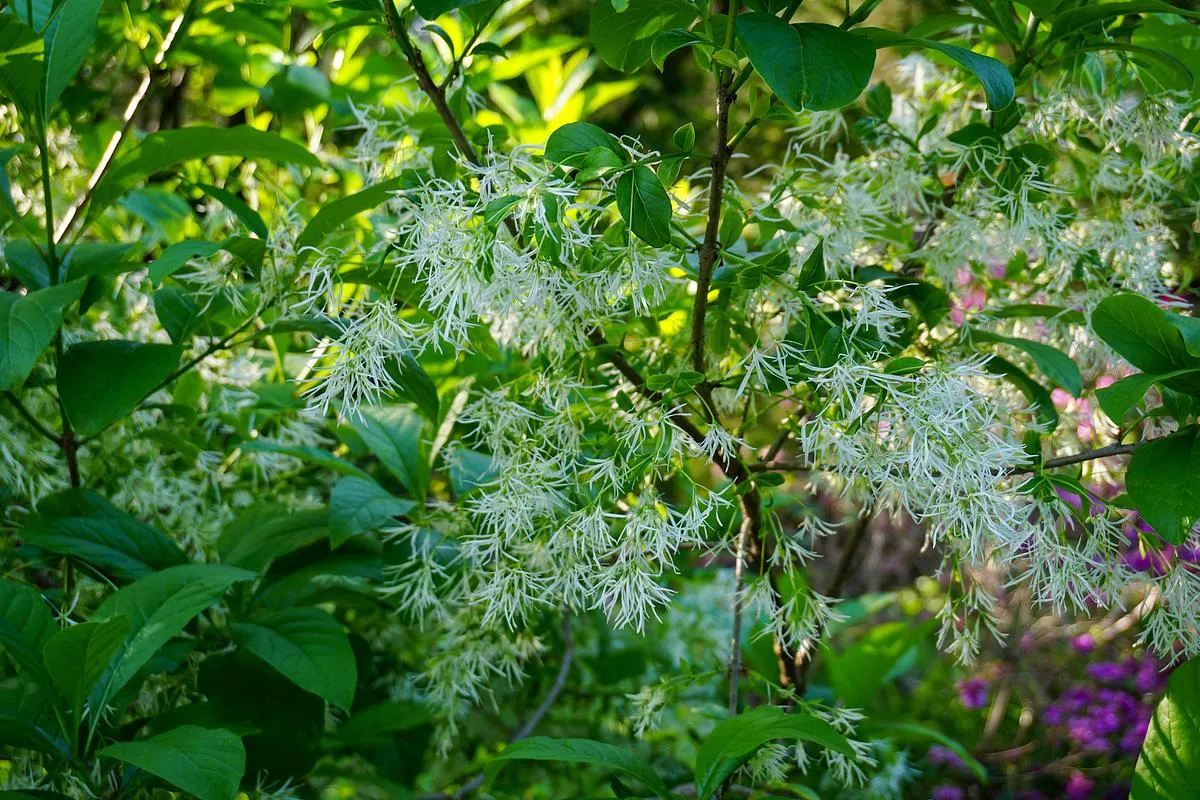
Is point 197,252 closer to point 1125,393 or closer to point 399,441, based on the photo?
point 399,441

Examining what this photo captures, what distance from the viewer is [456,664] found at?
3.87 ft

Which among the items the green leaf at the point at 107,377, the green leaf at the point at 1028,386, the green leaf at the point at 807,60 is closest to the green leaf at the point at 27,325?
the green leaf at the point at 107,377

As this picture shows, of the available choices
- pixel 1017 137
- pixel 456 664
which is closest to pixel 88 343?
pixel 456 664

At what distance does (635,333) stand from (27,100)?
0.66 meters

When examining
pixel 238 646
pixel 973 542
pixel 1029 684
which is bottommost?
pixel 1029 684

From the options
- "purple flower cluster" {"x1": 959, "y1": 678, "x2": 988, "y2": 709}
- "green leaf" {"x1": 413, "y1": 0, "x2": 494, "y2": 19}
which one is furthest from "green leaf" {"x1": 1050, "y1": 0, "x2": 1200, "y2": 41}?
"purple flower cluster" {"x1": 959, "y1": 678, "x2": 988, "y2": 709}

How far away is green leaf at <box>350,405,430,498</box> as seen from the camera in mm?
1183

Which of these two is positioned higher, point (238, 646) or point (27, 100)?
point (27, 100)

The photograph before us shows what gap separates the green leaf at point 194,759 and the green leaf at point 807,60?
0.67 metres

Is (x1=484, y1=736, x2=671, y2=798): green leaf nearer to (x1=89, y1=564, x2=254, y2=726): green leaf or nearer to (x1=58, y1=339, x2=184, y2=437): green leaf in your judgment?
(x1=89, y1=564, x2=254, y2=726): green leaf

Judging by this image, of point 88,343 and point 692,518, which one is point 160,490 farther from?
point 692,518

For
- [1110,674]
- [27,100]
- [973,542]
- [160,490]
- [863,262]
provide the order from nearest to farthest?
1. [973,542]
2. [27,100]
3. [863,262]
4. [160,490]
5. [1110,674]

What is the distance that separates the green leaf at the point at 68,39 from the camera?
1.01 meters

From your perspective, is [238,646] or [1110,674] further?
[1110,674]
